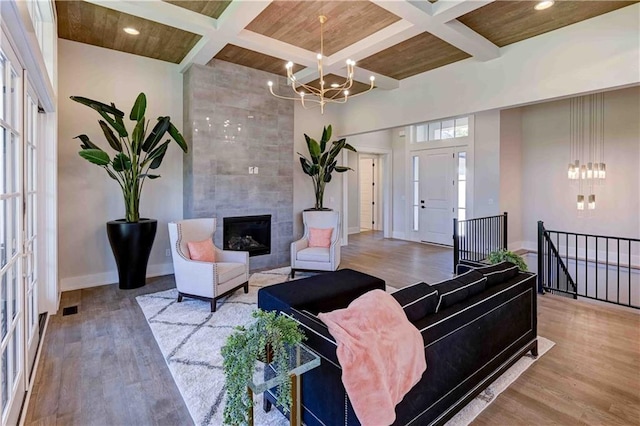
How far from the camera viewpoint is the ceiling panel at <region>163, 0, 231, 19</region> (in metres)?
3.47

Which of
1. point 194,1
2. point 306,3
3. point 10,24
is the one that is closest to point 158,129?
point 194,1

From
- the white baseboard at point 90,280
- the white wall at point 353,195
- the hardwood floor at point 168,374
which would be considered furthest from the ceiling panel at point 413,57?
the white baseboard at point 90,280

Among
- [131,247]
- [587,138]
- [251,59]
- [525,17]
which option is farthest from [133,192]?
[587,138]

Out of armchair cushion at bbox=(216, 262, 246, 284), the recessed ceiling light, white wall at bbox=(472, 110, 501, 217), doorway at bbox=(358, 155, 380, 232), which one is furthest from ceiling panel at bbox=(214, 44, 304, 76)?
doorway at bbox=(358, 155, 380, 232)

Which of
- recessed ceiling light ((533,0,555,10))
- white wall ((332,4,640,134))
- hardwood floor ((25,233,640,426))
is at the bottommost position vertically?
hardwood floor ((25,233,640,426))

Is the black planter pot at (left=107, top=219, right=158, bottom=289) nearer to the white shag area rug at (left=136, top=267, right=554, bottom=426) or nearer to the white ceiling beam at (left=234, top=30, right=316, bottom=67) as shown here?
the white shag area rug at (left=136, top=267, right=554, bottom=426)

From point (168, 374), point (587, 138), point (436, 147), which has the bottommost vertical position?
point (168, 374)

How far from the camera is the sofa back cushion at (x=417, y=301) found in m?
1.83

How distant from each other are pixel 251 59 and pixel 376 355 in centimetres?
483

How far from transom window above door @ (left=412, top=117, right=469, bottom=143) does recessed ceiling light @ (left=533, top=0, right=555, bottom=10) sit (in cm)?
361

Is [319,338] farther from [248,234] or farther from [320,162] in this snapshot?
[320,162]

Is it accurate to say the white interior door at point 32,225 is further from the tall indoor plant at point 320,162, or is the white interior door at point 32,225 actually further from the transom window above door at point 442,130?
the transom window above door at point 442,130

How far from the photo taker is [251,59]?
5070mm

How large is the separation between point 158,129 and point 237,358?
3.93 metres
